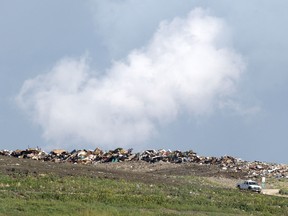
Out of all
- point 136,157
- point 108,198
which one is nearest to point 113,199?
point 108,198

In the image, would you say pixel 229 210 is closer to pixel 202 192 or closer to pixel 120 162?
pixel 202 192

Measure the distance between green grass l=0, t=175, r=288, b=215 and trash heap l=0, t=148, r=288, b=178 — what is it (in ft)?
143

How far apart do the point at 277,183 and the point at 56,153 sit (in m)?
41.7

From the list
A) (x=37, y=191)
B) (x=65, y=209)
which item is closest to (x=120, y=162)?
(x=37, y=191)

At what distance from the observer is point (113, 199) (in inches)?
1512

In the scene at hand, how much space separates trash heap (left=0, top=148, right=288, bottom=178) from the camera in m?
94.2

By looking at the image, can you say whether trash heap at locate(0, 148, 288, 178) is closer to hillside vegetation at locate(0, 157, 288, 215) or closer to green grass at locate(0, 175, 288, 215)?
hillside vegetation at locate(0, 157, 288, 215)

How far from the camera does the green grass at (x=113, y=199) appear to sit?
3412cm

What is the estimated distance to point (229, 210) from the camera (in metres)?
39.4

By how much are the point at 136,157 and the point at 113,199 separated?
204ft

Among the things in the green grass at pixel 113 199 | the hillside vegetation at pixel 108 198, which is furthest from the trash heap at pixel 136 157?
the green grass at pixel 113 199

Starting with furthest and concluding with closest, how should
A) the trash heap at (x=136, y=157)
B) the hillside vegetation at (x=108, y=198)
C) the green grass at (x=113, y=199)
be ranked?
1. the trash heap at (x=136, y=157)
2. the hillside vegetation at (x=108, y=198)
3. the green grass at (x=113, y=199)

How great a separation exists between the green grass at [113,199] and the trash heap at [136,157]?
43.6 m

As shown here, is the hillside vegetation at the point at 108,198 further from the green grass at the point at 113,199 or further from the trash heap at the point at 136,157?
the trash heap at the point at 136,157
